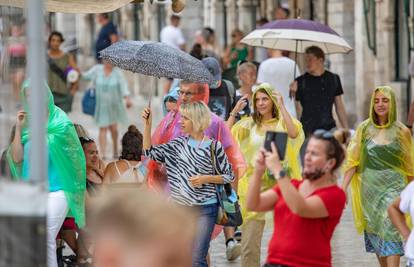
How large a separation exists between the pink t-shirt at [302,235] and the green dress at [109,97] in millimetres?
16113

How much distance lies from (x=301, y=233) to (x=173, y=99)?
467cm

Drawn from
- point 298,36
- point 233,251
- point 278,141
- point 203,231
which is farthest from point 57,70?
point 278,141

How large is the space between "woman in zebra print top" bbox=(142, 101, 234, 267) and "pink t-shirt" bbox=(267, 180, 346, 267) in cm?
267

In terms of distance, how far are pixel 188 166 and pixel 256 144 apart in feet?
3.23

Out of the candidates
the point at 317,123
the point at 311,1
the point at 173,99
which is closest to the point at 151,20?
the point at 311,1

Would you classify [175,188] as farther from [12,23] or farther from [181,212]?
[181,212]

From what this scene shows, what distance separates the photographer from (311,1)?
30.3 meters

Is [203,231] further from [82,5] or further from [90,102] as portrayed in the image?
[90,102]

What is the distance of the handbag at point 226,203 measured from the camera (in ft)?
35.9

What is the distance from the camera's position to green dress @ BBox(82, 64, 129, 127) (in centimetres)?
2428

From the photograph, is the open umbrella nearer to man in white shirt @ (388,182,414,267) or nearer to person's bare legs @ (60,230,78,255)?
person's bare legs @ (60,230,78,255)

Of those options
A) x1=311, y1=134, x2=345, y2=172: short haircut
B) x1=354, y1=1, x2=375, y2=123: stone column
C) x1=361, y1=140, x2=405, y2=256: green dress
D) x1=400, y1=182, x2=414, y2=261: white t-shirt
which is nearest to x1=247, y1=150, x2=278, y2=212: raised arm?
x1=311, y1=134, x2=345, y2=172: short haircut

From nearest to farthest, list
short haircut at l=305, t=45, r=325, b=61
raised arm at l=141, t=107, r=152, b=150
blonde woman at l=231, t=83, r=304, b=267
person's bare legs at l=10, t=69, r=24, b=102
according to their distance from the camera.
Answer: person's bare legs at l=10, t=69, r=24, b=102 → raised arm at l=141, t=107, r=152, b=150 → blonde woman at l=231, t=83, r=304, b=267 → short haircut at l=305, t=45, r=325, b=61

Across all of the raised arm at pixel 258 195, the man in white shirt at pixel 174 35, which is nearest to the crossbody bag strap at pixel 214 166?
the raised arm at pixel 258 195
